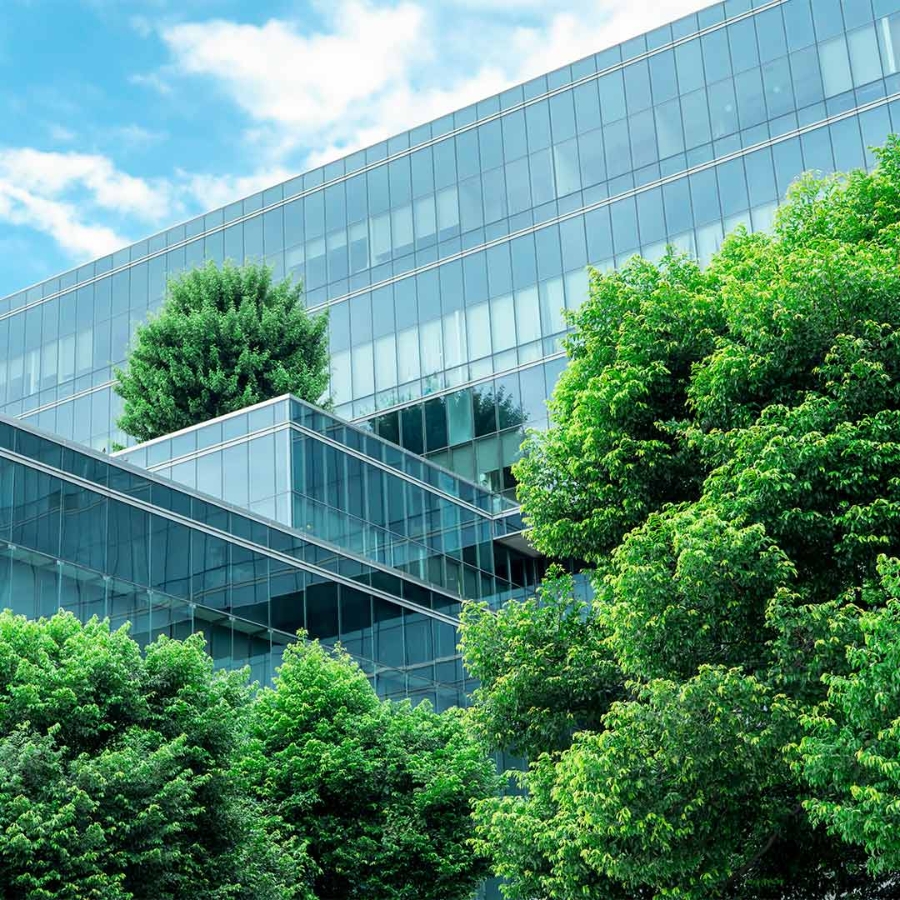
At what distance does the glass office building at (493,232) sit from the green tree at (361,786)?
10.2 metres

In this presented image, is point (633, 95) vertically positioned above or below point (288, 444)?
above

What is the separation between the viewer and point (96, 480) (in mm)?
32094

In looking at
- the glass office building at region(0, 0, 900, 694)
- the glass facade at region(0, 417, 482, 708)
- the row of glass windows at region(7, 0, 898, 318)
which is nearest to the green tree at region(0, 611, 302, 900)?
the glass facade at region(0, 417, 482, 708)

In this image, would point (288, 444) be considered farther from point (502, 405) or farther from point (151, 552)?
point (502, 405)

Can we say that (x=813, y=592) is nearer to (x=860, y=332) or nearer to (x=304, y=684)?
(x=860, y=332)

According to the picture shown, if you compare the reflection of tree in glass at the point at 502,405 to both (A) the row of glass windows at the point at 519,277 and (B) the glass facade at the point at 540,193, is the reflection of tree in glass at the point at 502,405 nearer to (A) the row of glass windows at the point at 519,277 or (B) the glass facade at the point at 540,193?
(B) the glass facade at the point at 540,193

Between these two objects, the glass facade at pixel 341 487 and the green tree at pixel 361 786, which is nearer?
the green tree at pixel 361 786

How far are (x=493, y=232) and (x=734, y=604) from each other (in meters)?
37.3

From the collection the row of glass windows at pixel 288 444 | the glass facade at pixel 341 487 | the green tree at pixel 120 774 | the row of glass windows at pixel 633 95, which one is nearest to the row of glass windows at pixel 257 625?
the glass facade at pixel 341 487

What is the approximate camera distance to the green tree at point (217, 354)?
47625mm

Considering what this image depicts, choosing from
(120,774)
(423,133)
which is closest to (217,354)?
(423,133)

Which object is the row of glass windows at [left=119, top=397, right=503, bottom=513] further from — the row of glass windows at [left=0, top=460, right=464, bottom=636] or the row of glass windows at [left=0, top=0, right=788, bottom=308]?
the row of glass windows at [left=0, top=0, right=788, bottom=308]

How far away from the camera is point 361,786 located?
28812 mm

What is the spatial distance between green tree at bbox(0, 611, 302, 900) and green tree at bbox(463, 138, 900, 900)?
4354 mm
